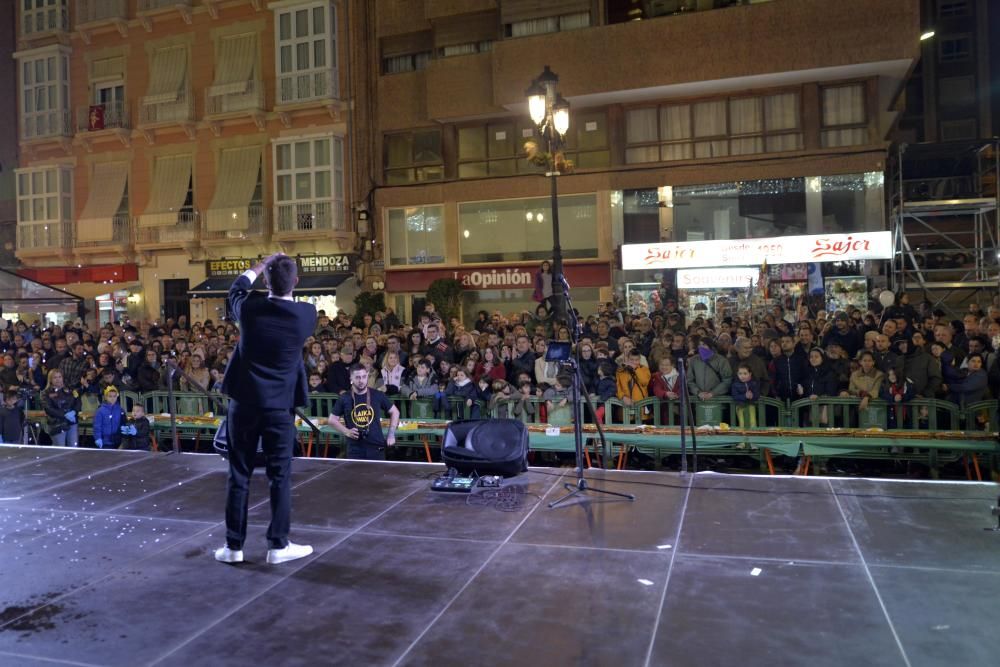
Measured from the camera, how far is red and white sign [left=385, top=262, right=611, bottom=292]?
22.1 metres

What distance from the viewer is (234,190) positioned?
85.3 feet

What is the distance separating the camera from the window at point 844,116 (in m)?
20.2

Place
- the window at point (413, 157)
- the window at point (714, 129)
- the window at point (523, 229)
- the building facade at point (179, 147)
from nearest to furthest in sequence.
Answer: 1. the window at point (714, 129)
2. the window at point (523, 229)
3. the window at point (413, 157)
4. the building facade at point (179, 147)

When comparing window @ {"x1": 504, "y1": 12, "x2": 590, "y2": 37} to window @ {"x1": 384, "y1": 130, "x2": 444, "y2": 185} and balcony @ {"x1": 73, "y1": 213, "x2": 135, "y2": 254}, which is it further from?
balcony @ {"x1": 73, "y1": 213, "x2": 135, "y2": 254}

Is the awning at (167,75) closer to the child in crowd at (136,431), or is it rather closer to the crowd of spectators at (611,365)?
the crowd of spectators at (611,365)

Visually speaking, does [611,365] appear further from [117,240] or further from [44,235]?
[44,235]

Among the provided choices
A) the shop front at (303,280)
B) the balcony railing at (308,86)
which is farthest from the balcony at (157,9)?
the shop front at (303,280)

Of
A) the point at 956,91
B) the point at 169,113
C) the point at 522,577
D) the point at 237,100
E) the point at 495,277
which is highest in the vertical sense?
the point at 956,91

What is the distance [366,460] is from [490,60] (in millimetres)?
16417

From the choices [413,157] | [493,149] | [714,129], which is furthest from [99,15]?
[714,129]

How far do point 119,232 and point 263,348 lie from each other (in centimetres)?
2491

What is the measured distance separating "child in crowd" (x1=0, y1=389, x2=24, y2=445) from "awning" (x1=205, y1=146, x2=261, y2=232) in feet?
46.2

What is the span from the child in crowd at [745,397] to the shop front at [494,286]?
12.3 meters

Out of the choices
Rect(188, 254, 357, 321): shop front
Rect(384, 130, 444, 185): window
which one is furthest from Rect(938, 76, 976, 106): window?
Rect(188, 254, 357, 321): shop front
